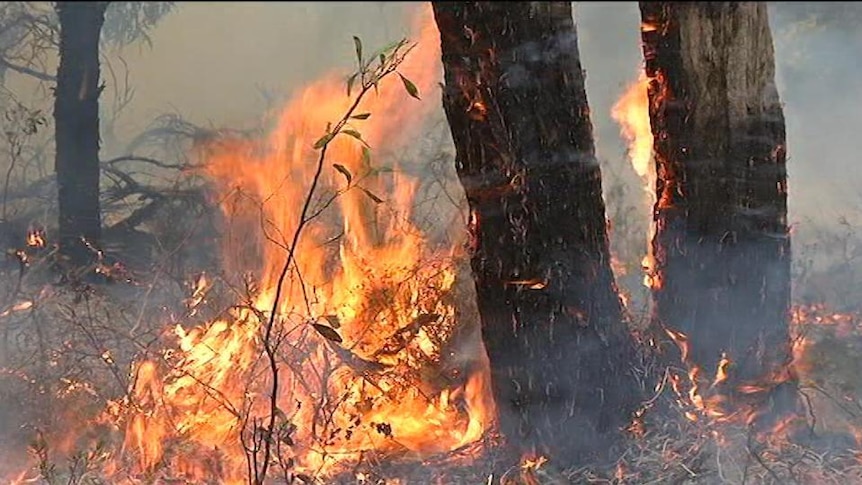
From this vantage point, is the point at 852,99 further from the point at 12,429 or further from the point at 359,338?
the point at 12,429

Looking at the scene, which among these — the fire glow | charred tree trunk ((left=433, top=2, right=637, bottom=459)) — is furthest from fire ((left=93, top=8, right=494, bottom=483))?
charred tree trunk ((left=433, top=2, right=637, bottom=459))

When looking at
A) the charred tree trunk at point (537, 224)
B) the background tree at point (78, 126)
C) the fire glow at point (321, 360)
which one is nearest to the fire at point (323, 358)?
the fire glow at point (321, 360)

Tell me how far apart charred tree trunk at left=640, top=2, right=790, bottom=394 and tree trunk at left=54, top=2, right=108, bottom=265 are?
6.53 feet

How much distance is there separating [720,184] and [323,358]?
1.29 metres


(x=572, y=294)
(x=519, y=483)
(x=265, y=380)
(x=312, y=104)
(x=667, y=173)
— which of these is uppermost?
(x=312, y=104)

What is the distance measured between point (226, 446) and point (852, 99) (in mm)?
2608

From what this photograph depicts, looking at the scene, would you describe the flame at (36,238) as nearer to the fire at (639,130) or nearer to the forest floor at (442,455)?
the forest floor at (442,455)

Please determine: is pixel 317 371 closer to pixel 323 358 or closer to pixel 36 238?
pixel 323 358

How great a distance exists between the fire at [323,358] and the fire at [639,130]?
711 mm

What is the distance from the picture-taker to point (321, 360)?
304 centimetres

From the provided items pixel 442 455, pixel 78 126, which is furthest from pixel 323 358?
pixel 78 126

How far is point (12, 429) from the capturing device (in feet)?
10.1

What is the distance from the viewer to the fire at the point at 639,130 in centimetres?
328

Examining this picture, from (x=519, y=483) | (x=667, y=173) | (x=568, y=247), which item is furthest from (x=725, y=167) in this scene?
(x=519, y=483)
